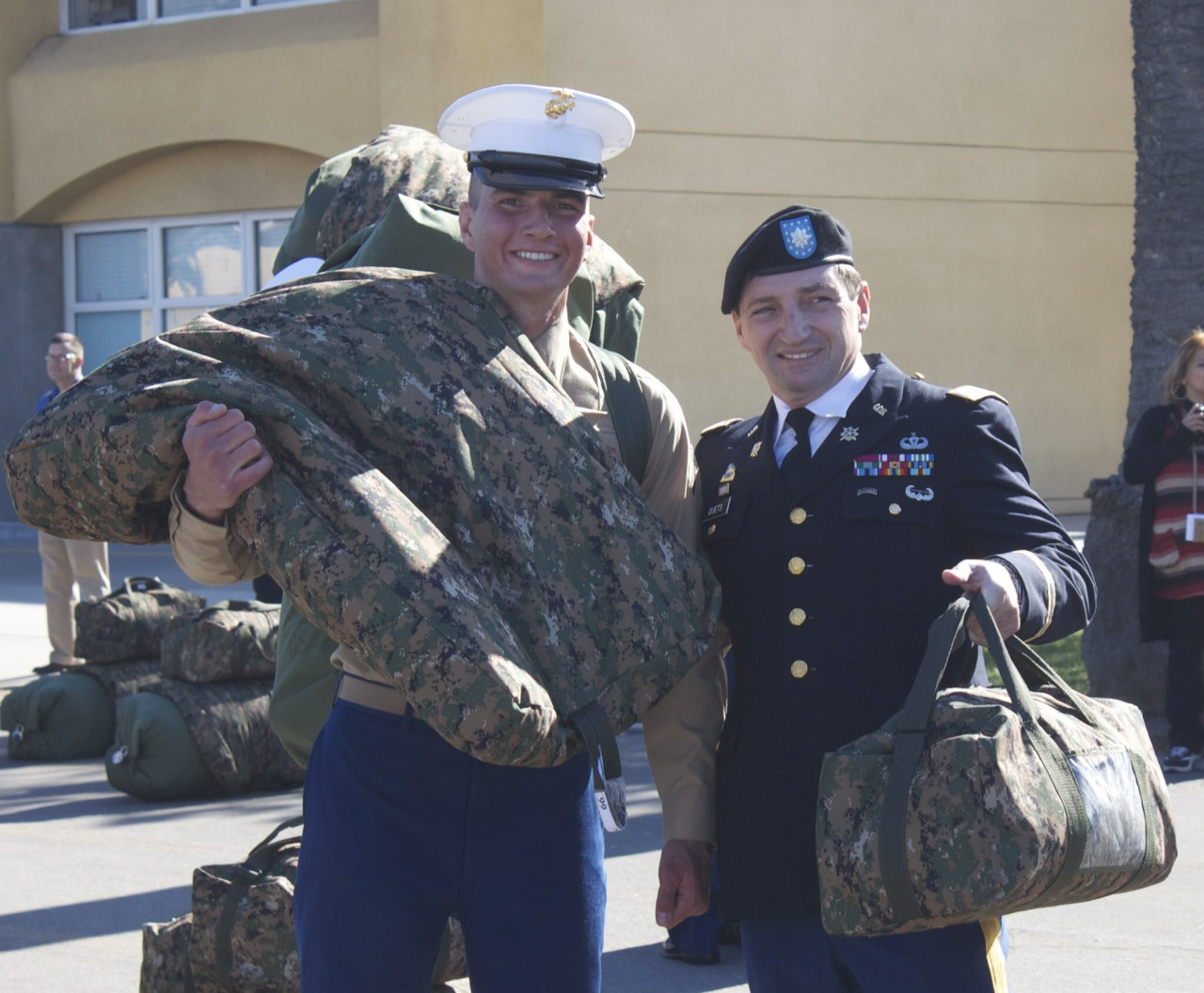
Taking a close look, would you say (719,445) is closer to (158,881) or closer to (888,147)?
(158,881)

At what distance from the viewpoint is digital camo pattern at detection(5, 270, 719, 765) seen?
2275 millimetres

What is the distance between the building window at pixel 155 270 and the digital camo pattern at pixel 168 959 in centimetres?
1366

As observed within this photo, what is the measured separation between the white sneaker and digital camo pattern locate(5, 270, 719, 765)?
16.1 ft

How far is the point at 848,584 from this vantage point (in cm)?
262

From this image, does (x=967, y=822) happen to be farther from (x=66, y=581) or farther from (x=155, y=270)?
(x=155, y=270)

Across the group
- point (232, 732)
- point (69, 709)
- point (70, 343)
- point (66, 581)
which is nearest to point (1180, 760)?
point (232, 732)

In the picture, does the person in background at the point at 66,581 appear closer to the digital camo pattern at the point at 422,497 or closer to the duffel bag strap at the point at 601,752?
the digital camo pattern at the point at 422,497

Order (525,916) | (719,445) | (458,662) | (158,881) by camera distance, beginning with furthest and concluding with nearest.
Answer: (158,881) → (719,445) → (525,916) → (458,662)

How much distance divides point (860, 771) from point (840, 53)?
14946 millimetres

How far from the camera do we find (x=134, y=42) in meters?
17.2

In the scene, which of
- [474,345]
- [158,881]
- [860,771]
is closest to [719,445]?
[474,345]

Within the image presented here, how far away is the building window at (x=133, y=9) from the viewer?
17.1 meters

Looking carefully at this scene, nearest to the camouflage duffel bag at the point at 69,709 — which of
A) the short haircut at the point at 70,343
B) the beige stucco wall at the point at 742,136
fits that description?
the short haircut at the point at 70,343

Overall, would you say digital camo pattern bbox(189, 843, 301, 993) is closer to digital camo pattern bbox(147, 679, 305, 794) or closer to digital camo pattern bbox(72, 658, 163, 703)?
digital camo pattern bbox(147, 679, 305, 794)
